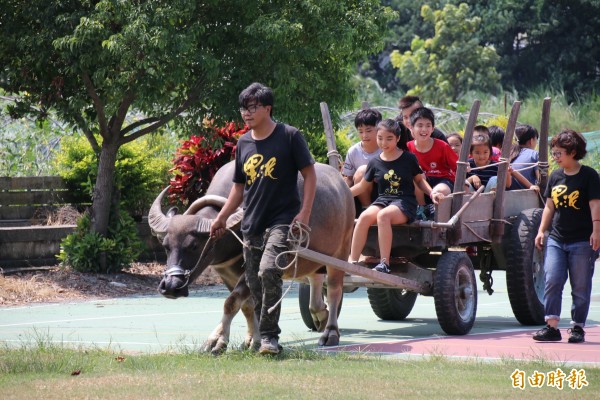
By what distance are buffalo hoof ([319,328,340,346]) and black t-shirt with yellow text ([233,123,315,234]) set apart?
171 centimetres

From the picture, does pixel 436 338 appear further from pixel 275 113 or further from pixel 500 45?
pixel 500 45

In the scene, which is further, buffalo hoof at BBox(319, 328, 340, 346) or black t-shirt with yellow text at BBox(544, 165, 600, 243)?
buffalo hoof at BBox(319, 328, 340, 346)

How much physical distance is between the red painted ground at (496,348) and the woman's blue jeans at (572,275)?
33 centimetres

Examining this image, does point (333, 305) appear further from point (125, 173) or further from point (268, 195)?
point (125, 173)

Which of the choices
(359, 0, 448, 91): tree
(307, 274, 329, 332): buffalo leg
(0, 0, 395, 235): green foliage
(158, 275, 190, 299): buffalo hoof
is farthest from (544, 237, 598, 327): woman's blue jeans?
(359, 0, 448, 91): tree

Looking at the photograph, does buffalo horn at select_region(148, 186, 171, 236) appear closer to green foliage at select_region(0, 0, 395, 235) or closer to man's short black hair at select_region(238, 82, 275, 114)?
man's short black hair at select_region(238, 82, 275, 114)

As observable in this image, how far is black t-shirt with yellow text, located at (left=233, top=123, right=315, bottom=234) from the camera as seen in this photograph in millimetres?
9422

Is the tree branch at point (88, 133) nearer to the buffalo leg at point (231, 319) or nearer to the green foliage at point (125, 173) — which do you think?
the green foliage at point (125, 173)

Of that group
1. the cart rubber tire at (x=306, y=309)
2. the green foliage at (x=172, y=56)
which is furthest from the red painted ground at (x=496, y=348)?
the green foliage at (x=172, y=56)

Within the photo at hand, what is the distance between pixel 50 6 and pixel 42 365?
9586mm

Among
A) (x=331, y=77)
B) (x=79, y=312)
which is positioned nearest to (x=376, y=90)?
(x=331, y=77)

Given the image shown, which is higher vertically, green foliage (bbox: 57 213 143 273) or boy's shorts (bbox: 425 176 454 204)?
boy's shorts (bbox: 425 176 454 204)

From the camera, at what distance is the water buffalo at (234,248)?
31.8 ft

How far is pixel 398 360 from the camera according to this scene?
9.28 m
